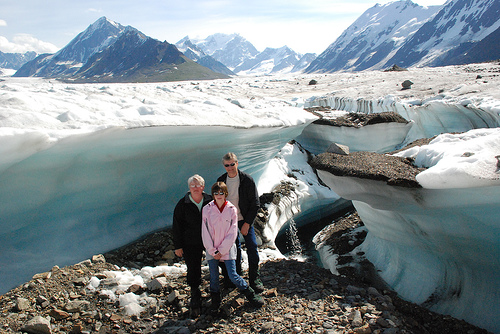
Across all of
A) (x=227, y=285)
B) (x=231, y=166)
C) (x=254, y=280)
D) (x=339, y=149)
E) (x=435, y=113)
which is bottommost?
(x=227, y=285)

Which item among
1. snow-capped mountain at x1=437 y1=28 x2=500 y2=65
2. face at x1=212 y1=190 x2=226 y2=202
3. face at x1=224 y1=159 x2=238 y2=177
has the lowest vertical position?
face at x1=212 y1=190 x2=226 y2=202

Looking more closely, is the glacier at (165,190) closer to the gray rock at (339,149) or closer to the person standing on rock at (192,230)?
the gray rock at (339,149)

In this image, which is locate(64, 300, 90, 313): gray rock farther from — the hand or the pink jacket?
the hand

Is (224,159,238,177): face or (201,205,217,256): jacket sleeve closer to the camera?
(201,205,217,256): jacket sleeve

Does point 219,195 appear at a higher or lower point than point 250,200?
higher

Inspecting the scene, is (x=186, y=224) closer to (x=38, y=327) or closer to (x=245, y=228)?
(x=245, y=228)

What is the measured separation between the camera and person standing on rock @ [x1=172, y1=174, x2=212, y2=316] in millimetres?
3535

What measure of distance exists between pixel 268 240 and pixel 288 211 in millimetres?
1732

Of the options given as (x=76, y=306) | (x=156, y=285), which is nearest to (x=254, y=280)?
(x=156, y=285)

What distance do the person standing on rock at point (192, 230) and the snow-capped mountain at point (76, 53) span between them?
143261 mm

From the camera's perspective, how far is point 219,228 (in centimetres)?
338

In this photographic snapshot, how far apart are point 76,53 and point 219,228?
7778 inches

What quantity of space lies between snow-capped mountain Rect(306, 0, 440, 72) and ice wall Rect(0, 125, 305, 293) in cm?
12254

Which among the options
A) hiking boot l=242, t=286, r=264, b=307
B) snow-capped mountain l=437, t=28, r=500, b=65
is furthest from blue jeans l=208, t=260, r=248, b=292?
snow-capped mountain l=437, t=28, r=500, b=65
